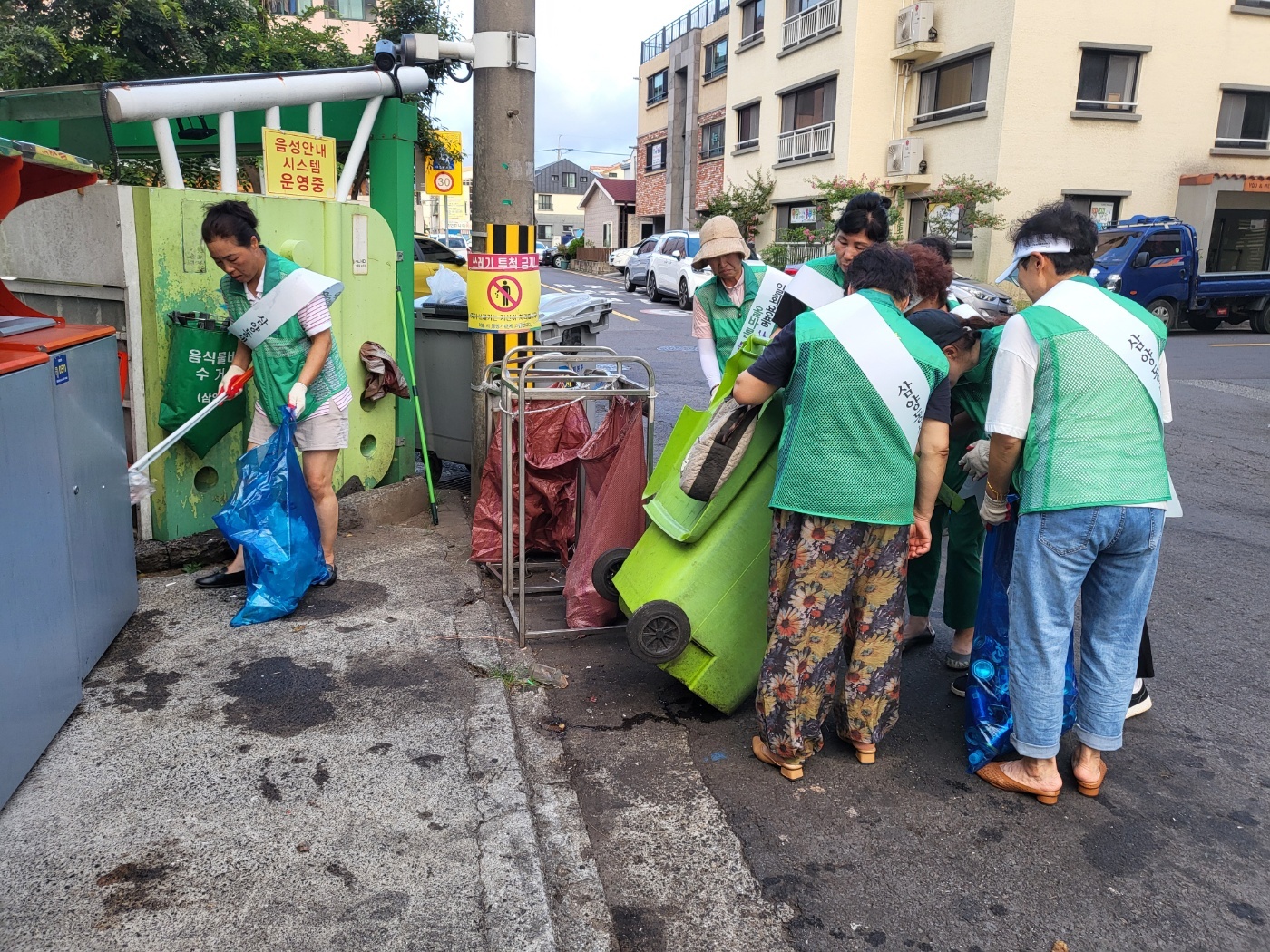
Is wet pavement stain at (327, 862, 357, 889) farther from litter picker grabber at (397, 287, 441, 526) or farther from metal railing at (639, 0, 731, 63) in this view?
metal railing at (639, 0, 731, 63)

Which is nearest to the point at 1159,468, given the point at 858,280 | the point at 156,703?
the point at 858,280

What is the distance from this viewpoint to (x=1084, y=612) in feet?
10.4

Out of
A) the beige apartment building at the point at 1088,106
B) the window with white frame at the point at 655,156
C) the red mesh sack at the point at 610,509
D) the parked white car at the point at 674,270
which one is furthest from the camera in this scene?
the window with white frame at the point at 655,156

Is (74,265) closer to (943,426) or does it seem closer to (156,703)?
(156,703)

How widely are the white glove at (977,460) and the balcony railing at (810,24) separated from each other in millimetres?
26014

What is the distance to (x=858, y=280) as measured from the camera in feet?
10.3

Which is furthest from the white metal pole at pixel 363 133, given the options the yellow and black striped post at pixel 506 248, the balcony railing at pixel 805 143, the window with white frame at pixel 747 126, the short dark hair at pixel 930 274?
the window with white frame at pixel 747 126

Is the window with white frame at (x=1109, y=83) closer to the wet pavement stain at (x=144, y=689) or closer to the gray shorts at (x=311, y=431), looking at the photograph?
the gray shorts at (x=311, y=431)

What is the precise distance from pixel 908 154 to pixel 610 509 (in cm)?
2300

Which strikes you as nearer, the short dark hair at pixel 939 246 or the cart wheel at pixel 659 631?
the cart wheel at pixel 659 631

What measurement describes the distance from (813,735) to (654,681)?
0.88 m

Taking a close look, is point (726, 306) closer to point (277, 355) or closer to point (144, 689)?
point (277, 355)

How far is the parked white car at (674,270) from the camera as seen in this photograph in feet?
72.9

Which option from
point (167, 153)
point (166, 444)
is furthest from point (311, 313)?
point (167, 153)
